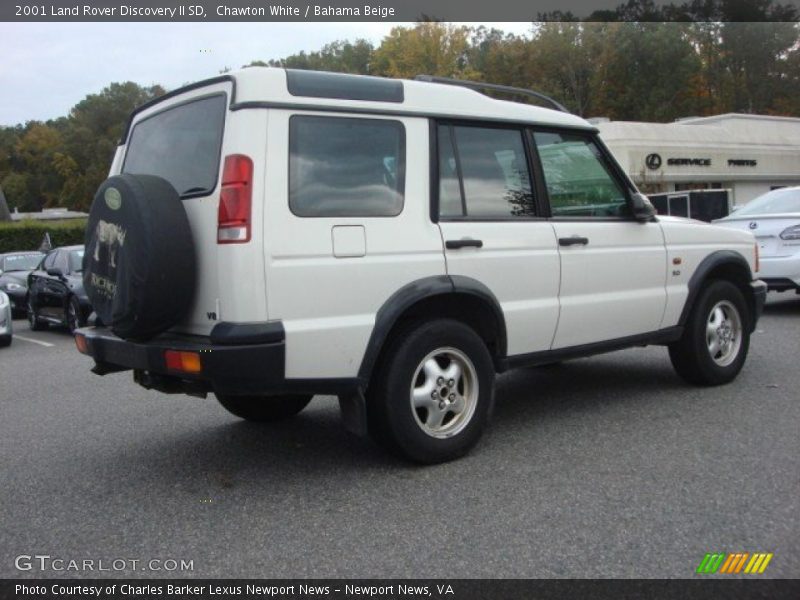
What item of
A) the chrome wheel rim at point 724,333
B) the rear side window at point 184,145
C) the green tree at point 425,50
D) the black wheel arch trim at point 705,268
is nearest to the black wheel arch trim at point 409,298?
the rear side window at point 184,145

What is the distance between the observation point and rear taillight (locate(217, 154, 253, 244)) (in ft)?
13.1

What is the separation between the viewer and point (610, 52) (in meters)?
58.5

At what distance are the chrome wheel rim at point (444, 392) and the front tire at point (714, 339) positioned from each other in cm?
234

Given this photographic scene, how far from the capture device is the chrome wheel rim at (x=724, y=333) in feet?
21.2

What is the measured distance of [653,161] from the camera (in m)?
40.9

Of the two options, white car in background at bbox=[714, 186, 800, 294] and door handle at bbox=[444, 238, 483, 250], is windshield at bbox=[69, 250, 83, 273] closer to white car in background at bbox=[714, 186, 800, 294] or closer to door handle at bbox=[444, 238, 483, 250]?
white car in background at bbox=[714, 186, 800, 294]

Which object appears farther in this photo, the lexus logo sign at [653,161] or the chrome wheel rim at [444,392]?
the lexus logo sign at [653,161]

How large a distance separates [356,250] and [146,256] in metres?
1.05

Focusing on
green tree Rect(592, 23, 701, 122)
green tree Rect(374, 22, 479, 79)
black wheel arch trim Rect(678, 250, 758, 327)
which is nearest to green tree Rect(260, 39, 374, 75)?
green tree Rect(374, 22, 479, 79)

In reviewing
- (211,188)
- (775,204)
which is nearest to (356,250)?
(211,188)

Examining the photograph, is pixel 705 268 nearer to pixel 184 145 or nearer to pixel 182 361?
pixel 184 145

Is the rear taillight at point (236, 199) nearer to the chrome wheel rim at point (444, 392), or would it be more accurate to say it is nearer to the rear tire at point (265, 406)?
the chrome wheel rim at point (444, 392)

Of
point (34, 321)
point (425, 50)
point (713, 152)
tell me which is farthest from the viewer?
point (425, 50)

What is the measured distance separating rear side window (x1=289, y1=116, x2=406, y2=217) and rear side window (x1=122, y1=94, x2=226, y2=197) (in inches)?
17.0
